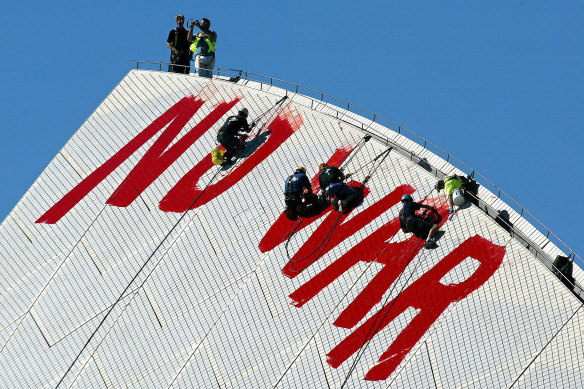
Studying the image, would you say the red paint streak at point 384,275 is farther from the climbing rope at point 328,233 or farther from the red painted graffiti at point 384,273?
the climbing rope at point 328,233

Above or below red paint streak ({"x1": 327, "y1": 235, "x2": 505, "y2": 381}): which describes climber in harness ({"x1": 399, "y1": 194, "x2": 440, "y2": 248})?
above

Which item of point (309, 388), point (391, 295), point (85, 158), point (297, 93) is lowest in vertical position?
point (309, 388)

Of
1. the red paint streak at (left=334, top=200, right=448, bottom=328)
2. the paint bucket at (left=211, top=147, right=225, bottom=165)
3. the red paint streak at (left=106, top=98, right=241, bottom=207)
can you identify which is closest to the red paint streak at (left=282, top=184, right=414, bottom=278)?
the red paint streak at (left=334, top=200, right=448, bottom=328)

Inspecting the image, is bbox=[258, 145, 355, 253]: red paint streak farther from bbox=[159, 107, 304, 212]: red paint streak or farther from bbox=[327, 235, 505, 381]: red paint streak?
bbox=[327, 235, 505, 381]: red paint streak

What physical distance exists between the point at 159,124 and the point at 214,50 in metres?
5.31

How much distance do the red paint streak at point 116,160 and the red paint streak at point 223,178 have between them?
13.9 feet

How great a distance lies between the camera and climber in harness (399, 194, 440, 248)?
65.4 m

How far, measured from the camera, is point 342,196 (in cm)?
6812

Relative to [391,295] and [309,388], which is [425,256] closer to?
[391,295]

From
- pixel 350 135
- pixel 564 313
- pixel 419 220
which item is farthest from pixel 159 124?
pixel 564 313

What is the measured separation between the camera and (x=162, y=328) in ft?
229

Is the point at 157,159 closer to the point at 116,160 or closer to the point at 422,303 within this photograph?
the point at 116,160

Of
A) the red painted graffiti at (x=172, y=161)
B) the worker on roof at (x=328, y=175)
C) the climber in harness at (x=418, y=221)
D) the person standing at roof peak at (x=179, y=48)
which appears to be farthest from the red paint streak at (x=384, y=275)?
the person standing at roof peak at (x=179, y=48)

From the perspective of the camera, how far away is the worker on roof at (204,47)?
246 ft
